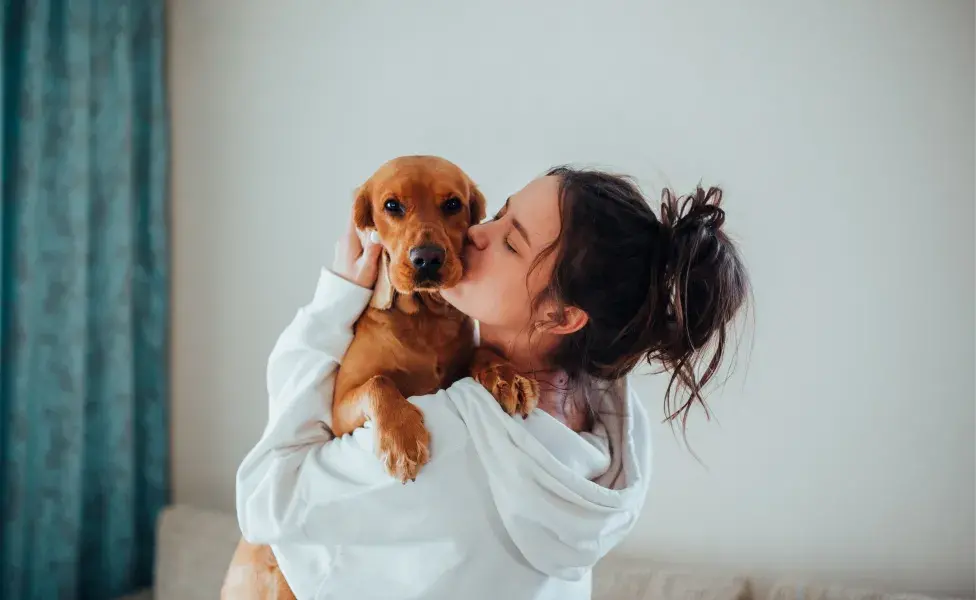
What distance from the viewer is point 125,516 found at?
2428mm

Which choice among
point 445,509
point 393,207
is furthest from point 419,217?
point 445,509

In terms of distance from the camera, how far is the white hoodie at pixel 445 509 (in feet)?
3.08

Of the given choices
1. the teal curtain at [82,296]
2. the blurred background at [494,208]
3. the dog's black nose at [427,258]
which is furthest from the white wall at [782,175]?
the dog's black nose at [427,258]

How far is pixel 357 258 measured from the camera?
3.92ft

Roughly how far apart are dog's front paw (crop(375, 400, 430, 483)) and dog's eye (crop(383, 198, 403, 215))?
297mm

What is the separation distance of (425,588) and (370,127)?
1.61 metres

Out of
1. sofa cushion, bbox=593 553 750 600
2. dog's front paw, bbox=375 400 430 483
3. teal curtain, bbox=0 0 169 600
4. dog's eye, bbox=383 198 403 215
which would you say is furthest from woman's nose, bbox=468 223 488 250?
teal curtain, bbox=0 0 169 600

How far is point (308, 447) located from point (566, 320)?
16.0 inches

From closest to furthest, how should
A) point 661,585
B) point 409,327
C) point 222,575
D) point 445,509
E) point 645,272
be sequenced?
point 445,509, point 645,272, point 409,327, point 661,585, point 222,575

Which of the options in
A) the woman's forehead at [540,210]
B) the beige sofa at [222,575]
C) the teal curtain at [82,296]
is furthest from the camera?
the teal curtain at [82,296]

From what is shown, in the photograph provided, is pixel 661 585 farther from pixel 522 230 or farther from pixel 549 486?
pixel 522 230

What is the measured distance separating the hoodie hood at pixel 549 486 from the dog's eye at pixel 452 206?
0.26 metres

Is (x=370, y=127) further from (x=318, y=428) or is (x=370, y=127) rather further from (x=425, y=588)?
(x=425, y=588)

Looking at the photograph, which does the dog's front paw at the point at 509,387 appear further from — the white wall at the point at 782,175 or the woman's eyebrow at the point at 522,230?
the white wall at the point at 782,175
